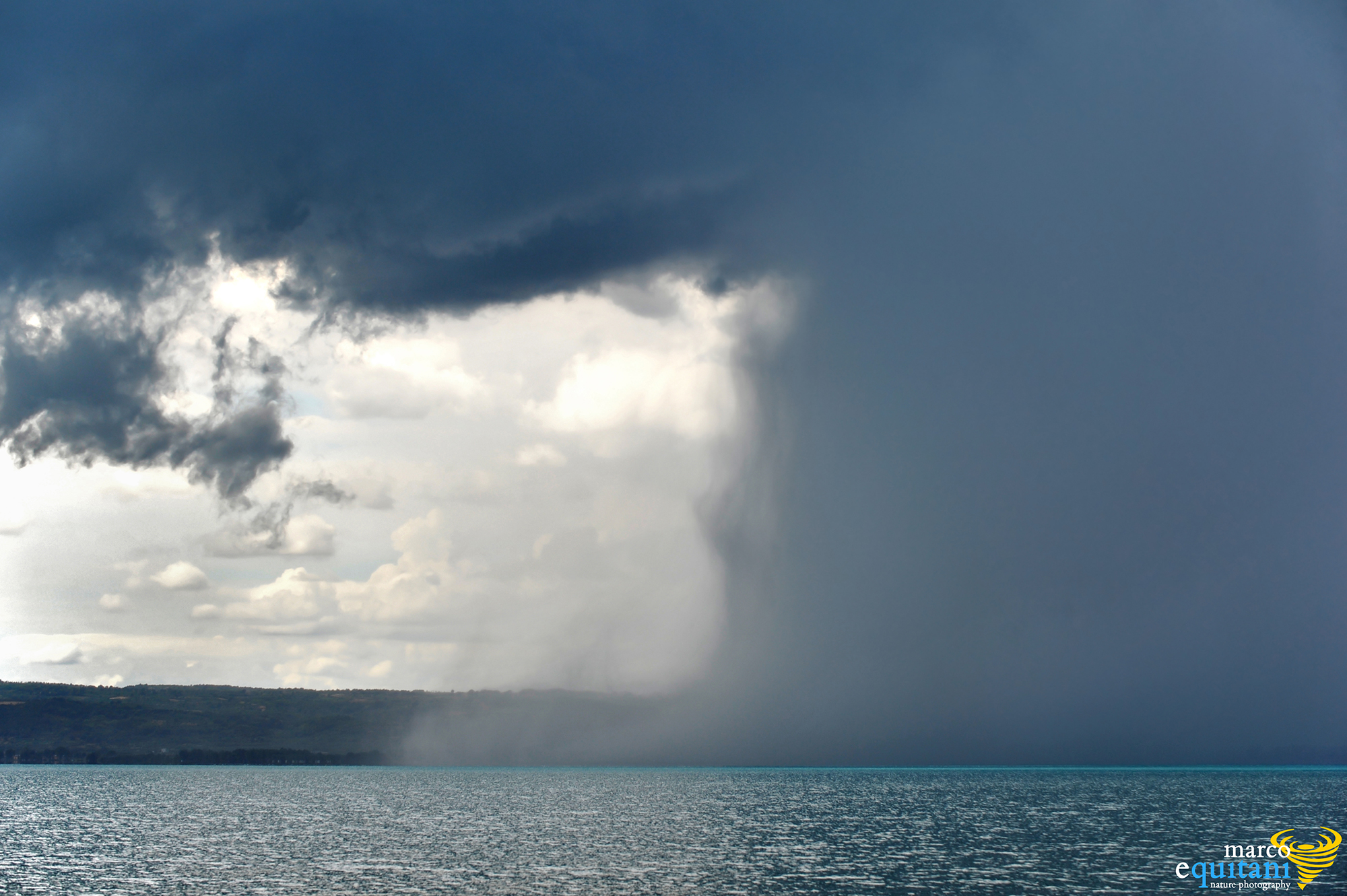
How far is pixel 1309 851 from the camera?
11050 centimetres

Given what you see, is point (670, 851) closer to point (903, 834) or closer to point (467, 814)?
point (903, 834)

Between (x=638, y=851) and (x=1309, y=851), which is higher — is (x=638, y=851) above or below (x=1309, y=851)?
below

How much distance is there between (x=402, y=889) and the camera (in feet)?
278

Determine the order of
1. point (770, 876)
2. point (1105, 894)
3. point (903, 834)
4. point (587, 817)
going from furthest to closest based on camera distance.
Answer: point (587, 817) < point (903, 834) < point (770, 876) < point (1105, 894)

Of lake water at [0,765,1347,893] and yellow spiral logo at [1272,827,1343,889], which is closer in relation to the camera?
lake water at [0,765,1347,893]

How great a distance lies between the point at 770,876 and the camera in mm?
91500

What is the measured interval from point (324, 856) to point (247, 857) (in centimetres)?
856

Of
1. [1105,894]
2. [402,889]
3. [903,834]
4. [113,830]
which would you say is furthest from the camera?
[113,830]

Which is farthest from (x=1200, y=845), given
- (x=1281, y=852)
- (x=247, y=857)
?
(x=247, y=857)

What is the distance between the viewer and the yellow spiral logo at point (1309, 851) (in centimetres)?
9294

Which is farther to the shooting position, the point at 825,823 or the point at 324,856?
the point at 825,823

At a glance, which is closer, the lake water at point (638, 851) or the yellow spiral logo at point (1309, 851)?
the lake water at point (638, 851)

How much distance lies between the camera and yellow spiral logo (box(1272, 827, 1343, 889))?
92938mm

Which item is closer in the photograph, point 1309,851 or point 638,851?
point 1309,851
